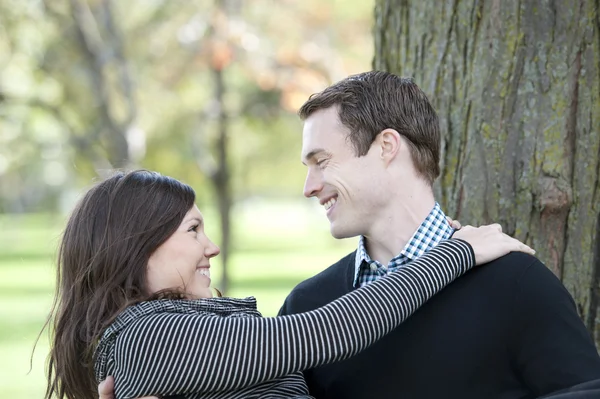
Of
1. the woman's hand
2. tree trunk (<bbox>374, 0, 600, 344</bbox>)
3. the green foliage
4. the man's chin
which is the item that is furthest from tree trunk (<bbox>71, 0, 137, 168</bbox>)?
the woman's hand

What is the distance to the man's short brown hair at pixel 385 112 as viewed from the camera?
2.96 metres

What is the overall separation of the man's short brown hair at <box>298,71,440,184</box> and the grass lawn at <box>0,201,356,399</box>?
104 cm

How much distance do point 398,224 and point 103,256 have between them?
3.19ft

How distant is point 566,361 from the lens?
240 cm

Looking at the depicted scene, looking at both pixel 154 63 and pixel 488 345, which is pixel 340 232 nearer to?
pixel 488 345

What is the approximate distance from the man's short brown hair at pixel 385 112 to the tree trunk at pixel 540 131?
0.44m

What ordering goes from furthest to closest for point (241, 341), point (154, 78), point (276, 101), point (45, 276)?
point (45, 276), point (154, 78), point (276, 101), point (241, 341)

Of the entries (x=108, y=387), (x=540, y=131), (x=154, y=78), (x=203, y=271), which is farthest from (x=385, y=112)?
(x=154, y=78)

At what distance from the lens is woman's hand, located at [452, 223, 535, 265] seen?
264 cm

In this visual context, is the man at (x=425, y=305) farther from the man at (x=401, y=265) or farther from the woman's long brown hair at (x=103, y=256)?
the woman's long brown hair at (x=103, y=256)

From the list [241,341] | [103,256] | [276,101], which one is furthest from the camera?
[276,101]

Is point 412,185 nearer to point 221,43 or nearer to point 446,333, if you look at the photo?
point 446,333

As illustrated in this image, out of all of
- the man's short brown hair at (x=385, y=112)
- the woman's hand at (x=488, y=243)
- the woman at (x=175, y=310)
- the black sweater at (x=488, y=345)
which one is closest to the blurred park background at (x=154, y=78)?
the woman at (x=175, y=310)

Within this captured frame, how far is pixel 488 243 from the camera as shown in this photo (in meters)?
2.67
